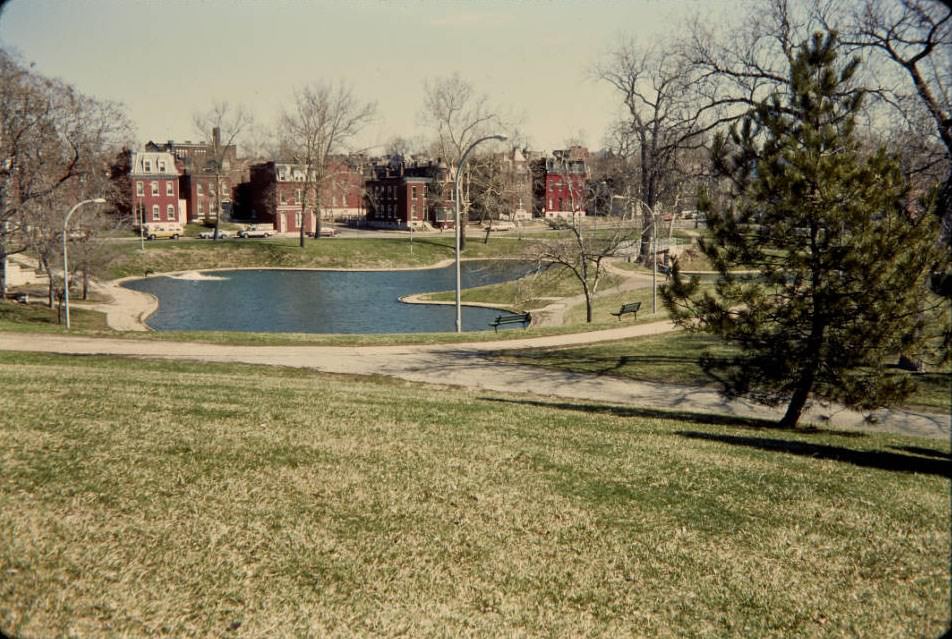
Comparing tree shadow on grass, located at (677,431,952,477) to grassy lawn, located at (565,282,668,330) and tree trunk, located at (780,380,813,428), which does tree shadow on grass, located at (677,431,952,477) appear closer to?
tree trunk, located at (780,380,813,428)

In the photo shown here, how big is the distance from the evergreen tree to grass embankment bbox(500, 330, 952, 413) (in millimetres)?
4622

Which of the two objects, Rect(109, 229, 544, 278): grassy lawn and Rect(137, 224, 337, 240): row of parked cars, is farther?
Rect(137, 224, 337, 240): row of parked cars

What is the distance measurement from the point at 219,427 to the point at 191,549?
345 centimetres

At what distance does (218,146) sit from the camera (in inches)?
3270

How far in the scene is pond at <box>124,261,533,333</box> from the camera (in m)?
35.6

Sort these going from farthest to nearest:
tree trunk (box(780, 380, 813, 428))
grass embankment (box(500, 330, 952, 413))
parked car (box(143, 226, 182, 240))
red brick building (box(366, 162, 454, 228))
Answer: red brick building (box(366, 162, 454, 228)) < parked car (box(143, 226, 182, 240)) < grass embankment (box(500, 330, 952, 413)) < tree trunk (box(780, 380, 813, 428))

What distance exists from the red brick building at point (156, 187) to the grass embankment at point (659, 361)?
64262 millimetres

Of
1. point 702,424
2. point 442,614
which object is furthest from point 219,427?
point 702,424

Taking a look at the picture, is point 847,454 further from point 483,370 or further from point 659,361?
point 659,361

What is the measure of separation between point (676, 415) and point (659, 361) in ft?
21.3

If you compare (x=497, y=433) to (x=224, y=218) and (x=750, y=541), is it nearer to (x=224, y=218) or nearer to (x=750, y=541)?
(x=750, y=541)

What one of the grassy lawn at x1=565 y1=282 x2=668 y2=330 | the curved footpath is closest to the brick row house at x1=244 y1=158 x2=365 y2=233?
the grassy lawn at x1=565 y1=282 x2=668 y2=330

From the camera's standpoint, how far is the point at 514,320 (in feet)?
104

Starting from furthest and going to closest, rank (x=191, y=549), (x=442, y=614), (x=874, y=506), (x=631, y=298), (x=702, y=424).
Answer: (x=631, y=298) < (x=702, y=424) < (x=874, y=506) < (x=191, y=549) < (x=442, y=614)
